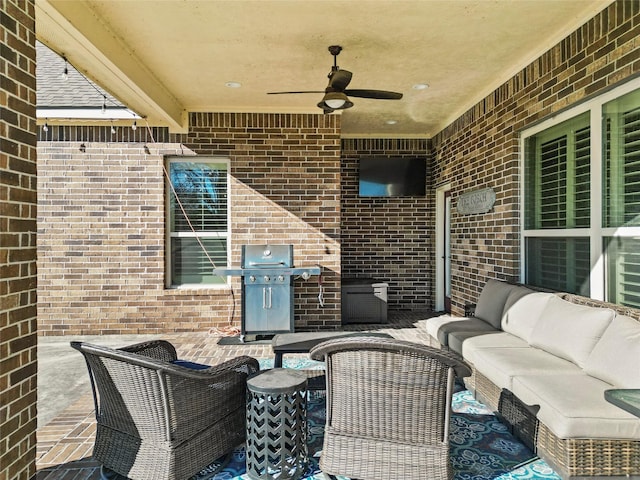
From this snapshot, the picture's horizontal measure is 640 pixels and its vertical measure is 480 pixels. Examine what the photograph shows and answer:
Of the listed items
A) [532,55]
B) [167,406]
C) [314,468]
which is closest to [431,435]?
[314,468]

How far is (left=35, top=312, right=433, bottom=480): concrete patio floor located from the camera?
2539mm

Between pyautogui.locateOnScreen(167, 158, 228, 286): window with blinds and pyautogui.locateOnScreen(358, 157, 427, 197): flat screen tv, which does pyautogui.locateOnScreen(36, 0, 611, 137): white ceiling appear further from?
pyautogui.locateOnScreen(358, 157, 427, 197): flat screen tv

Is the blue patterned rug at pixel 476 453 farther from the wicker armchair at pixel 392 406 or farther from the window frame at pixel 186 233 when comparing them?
the window frame at pixel 186 233

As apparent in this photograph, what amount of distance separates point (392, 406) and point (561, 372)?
135cm

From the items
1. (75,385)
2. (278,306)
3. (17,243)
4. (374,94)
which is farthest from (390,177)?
(17,243)

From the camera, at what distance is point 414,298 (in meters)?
7.41

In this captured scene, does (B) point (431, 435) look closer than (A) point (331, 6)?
Yes

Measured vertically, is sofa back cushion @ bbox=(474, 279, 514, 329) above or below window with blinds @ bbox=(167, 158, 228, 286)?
below

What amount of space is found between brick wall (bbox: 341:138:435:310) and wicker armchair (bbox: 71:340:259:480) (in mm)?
5193

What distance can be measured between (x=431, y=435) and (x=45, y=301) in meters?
5.69

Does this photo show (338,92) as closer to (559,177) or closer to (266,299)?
(559,177)

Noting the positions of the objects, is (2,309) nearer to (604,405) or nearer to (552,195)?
(604,405)

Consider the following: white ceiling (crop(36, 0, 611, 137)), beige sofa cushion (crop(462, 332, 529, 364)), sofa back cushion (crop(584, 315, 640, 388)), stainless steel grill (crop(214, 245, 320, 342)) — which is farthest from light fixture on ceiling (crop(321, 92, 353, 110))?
sofa back cushion (crop(584, 315, 640, 388))

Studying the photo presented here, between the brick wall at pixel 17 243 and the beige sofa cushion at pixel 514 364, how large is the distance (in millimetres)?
2732
